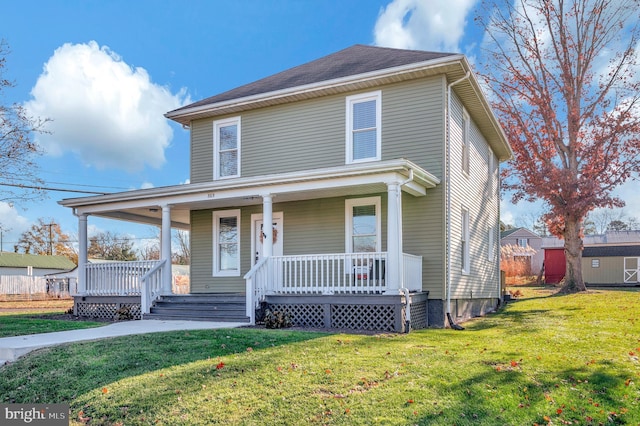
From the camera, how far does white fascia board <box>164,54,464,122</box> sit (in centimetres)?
1120

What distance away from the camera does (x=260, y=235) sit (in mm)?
13570

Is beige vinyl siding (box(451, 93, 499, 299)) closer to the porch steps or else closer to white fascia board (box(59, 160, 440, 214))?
white fascia board (box(59, 160, 440, 214))

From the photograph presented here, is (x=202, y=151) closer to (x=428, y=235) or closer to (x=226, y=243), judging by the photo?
(x=226, y=243)

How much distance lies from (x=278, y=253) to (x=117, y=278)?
4.25 m

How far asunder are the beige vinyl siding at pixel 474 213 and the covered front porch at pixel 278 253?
1414 mm

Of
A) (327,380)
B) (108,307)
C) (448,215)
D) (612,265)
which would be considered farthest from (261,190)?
(612,265)

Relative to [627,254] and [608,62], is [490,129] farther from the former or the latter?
[627,254]

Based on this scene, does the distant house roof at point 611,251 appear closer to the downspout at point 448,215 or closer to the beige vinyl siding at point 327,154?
the downspout at point 448,215

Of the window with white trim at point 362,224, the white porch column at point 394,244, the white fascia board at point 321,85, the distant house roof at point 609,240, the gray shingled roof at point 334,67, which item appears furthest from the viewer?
the distant house roof at point 609,240

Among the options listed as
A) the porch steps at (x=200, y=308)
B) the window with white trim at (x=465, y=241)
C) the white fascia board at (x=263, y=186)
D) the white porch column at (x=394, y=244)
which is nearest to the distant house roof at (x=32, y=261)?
the white fascia board at (x=263, y=186)

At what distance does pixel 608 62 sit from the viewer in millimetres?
23250

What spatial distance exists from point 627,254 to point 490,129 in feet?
79.2

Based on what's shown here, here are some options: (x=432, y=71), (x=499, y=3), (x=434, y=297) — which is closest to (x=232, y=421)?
(x=434, y=297)

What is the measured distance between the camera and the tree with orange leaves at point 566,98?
22.1 m
